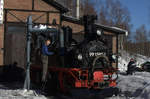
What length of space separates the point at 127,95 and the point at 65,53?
9.19 ft

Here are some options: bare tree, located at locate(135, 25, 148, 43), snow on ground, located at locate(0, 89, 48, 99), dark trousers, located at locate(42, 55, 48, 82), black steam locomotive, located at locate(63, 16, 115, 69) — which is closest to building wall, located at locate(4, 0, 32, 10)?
black steam locomotive, located at locate(63, 16, 115, 69)

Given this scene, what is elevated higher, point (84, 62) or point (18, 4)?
point (18, 4)

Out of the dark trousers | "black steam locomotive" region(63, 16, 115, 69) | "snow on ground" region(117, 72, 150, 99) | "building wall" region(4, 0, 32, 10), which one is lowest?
"snow on ground" region(117, 72, 150, 99)

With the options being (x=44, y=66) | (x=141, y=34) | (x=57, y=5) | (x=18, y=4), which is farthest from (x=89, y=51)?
(x=141, y=34)

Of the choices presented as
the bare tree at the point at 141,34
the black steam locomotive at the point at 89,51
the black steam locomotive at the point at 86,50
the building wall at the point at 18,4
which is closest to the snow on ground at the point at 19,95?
the black steam locomotive at the point at 86,50

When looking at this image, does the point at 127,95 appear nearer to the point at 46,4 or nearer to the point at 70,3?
the point at 46,4

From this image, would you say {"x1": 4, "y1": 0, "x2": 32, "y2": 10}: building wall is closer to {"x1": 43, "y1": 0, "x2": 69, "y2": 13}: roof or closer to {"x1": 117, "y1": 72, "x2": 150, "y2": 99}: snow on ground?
{"x1": 43, "y1": 0, "x2": 69, "y2": 13}: roof

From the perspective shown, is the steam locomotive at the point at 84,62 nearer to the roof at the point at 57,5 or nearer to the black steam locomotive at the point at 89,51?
the black steam locomotive at the point at 89,51

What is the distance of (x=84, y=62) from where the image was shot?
916 cm

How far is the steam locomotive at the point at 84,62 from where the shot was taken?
8930mm

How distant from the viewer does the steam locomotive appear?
8.93 meters

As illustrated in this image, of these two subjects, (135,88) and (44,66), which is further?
(135,88)

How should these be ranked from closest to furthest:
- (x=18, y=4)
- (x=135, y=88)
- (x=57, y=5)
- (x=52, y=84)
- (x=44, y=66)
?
(x=44, y=66), (x=52, y=84), (x=135, y=88), (x=18, y=4), (x=57, y=5)

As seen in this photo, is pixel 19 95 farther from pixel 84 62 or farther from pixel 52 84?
pixel 84 62
